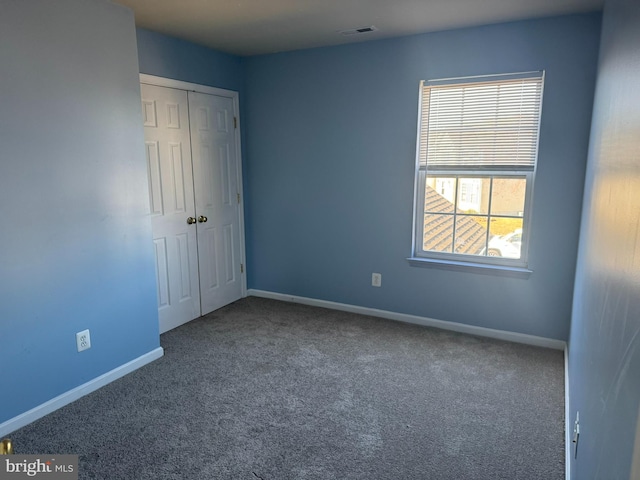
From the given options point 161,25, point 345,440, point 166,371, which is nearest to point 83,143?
point 161,25

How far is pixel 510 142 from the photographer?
11.0 ft

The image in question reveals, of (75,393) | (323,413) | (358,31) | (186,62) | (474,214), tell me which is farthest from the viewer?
(186,62)

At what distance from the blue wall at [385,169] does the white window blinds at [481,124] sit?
0.10 m

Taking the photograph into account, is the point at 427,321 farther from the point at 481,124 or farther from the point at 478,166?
the point at 481,124

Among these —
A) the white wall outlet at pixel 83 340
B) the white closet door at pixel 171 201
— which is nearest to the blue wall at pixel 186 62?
the white closet door at pixel 171 201

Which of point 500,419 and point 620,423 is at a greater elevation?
point 620,423

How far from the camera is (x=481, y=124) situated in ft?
11.2

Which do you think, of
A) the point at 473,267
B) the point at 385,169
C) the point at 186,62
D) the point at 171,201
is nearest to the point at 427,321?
the point at 473,267

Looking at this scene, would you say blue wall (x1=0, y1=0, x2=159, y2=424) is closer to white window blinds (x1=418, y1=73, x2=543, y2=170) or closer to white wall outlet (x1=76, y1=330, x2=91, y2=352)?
white wall outlet (x1=76, y1=330, x2=91, y2=352)

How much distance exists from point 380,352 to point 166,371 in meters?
1.60

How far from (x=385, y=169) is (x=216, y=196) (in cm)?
165

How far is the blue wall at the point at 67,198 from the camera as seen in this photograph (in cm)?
232

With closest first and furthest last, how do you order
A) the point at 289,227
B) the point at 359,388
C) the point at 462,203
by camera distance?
the point at 359,388 → the point at 462,203 → the point at 289,227

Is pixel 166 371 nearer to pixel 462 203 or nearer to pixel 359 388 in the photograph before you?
pixel 359 388
